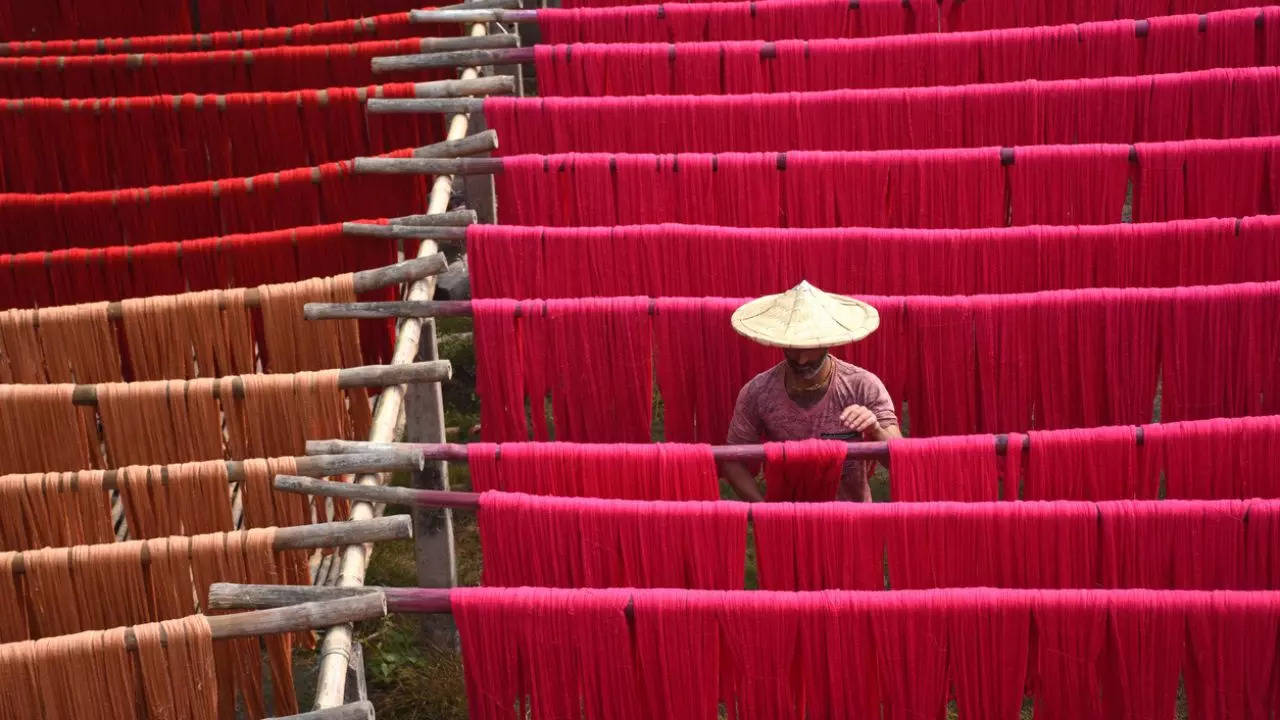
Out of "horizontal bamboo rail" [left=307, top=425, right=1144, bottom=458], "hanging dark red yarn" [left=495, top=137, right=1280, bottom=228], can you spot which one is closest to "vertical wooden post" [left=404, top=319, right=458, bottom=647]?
"hanging dark red yarn" [left=495, top=137, right=1280, bottom=228]

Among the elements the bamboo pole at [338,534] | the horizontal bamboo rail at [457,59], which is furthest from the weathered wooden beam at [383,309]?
the horizontal bamboo rail at [457,59]

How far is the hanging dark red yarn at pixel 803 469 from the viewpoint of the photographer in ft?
16.0

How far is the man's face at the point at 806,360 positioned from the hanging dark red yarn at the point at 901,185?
135 cm

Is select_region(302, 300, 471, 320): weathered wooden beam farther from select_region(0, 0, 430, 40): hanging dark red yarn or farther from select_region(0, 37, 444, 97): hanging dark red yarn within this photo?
select_region(0, 0, 430, 40): hanging dark red yarn

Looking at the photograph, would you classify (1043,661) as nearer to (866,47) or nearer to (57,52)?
(866,47)

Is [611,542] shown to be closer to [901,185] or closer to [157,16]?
[901,185]

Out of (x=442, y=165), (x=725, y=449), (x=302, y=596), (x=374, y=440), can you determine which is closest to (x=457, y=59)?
(x=442, y=165)

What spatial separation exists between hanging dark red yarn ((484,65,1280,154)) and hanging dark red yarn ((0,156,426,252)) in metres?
0.69

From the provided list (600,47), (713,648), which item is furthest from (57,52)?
(713,648)

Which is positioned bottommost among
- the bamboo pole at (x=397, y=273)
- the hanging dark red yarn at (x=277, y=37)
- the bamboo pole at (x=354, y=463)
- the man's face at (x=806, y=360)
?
the bamboo pole at (x=354, y=463)

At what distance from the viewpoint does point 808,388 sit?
555cm

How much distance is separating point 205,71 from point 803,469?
5188mm

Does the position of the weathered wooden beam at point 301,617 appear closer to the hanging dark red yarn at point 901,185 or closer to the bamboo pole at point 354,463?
the bamboo pole at point 354,463

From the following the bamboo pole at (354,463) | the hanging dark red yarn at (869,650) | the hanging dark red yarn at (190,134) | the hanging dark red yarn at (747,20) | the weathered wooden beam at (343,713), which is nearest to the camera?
A: the weathered wooden beam at (343,713)
